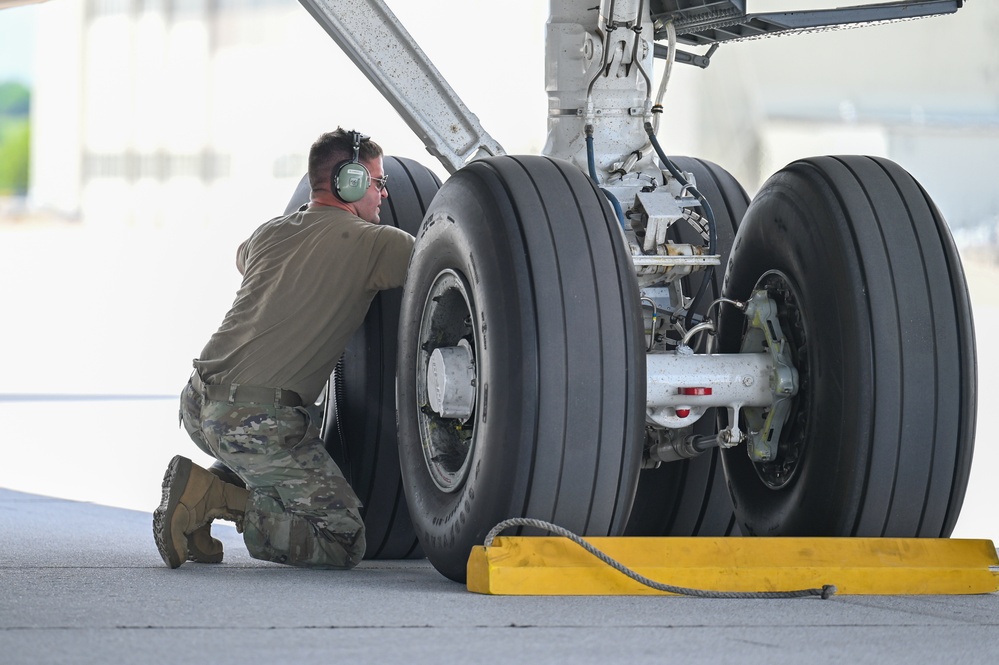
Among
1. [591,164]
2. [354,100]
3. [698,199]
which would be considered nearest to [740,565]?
[698,199]

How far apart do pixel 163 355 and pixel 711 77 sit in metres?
7.21

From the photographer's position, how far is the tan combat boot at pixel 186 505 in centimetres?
350

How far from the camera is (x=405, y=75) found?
13.1 feet

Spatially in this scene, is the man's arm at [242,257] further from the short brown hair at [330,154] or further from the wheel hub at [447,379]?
the wheel hub at [447,379]

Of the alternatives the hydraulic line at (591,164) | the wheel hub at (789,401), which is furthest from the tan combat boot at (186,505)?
the wheel hub at (789,401)

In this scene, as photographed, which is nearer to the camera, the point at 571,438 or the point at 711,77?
the point at 571,438

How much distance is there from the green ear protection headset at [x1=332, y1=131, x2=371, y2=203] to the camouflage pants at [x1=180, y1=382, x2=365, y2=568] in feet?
1.88

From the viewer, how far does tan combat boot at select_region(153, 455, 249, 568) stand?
3.50 meters

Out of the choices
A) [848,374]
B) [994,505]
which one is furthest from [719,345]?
[994,505]

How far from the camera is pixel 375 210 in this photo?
3893 millimetres

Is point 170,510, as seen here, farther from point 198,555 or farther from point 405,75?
point 405,75

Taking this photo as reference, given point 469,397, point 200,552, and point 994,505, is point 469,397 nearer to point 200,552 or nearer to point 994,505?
point 200,552

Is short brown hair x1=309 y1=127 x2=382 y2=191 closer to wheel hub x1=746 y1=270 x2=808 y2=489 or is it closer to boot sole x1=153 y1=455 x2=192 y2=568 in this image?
boot sole x1=153 y1=455 x2=192 y2=568

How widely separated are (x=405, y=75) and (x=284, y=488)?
1192 mm
